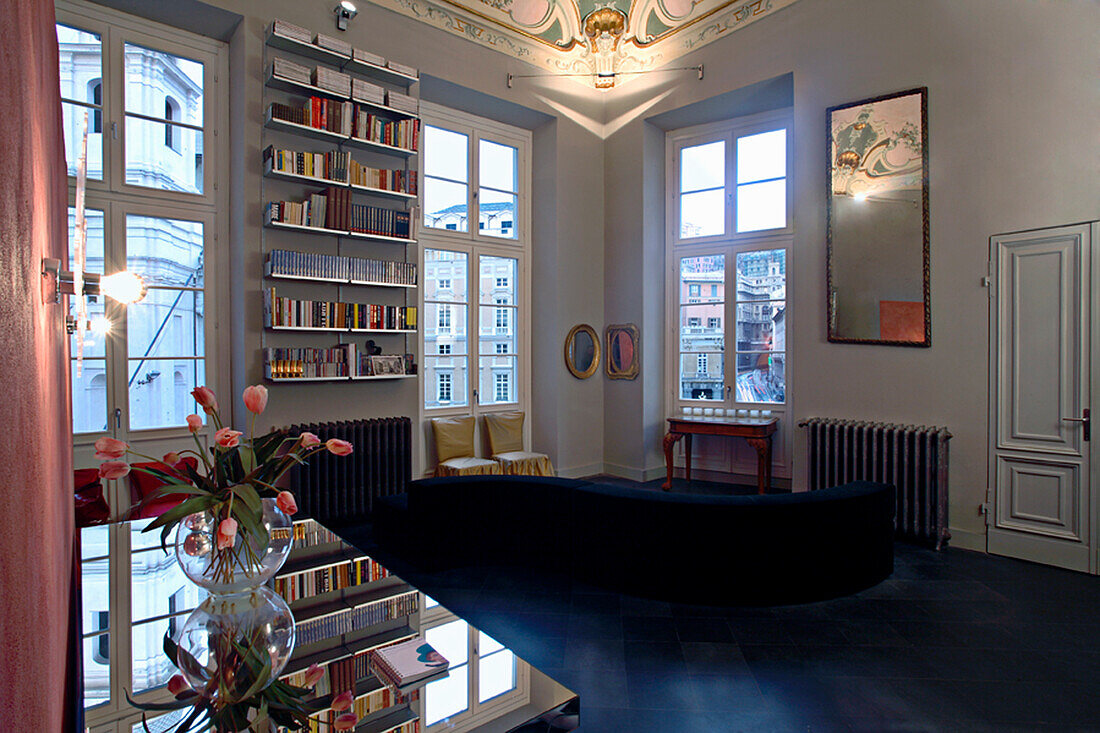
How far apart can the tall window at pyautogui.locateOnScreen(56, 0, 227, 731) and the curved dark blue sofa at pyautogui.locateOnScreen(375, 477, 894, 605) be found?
1952 mm

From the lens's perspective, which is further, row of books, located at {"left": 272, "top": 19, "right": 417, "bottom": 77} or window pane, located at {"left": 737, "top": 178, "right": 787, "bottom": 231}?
window pane, located at {"left": 737, "top": 178, "right": 787, "bottom": 231}

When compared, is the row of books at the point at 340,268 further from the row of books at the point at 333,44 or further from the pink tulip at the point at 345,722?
the pink tulip at the point at 345,722

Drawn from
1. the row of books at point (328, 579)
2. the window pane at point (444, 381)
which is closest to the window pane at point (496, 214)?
the window pane at point (444, 381)

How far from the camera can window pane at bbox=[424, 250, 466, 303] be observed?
20.6 feet

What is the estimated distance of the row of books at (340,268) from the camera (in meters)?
4.75

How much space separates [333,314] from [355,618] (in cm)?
378

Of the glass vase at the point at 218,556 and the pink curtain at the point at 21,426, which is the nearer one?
the pink curtain at the point at 21,426

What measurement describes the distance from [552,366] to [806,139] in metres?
3.41

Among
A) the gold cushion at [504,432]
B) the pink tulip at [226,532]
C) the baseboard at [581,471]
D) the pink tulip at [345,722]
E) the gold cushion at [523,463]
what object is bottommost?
the baseboard at [581,471]

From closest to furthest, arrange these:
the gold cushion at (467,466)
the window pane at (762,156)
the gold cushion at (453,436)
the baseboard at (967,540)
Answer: the baseboard at (967,540)
the gold cushion at (467,466)
the gold cushion at (453,436)
the window pane at (762,156)

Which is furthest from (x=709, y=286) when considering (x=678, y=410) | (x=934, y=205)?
(x=934, y=205)

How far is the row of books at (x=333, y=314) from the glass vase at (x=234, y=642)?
364cm

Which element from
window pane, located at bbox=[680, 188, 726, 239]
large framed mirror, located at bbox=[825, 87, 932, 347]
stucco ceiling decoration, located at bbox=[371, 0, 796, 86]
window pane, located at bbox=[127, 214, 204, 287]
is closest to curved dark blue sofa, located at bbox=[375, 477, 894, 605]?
large framed mirror, located at bbox=[825, 87, 932, 347]

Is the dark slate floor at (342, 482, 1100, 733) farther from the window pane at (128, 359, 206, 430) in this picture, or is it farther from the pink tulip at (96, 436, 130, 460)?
the window pane at (128, 359, 206, 430)
